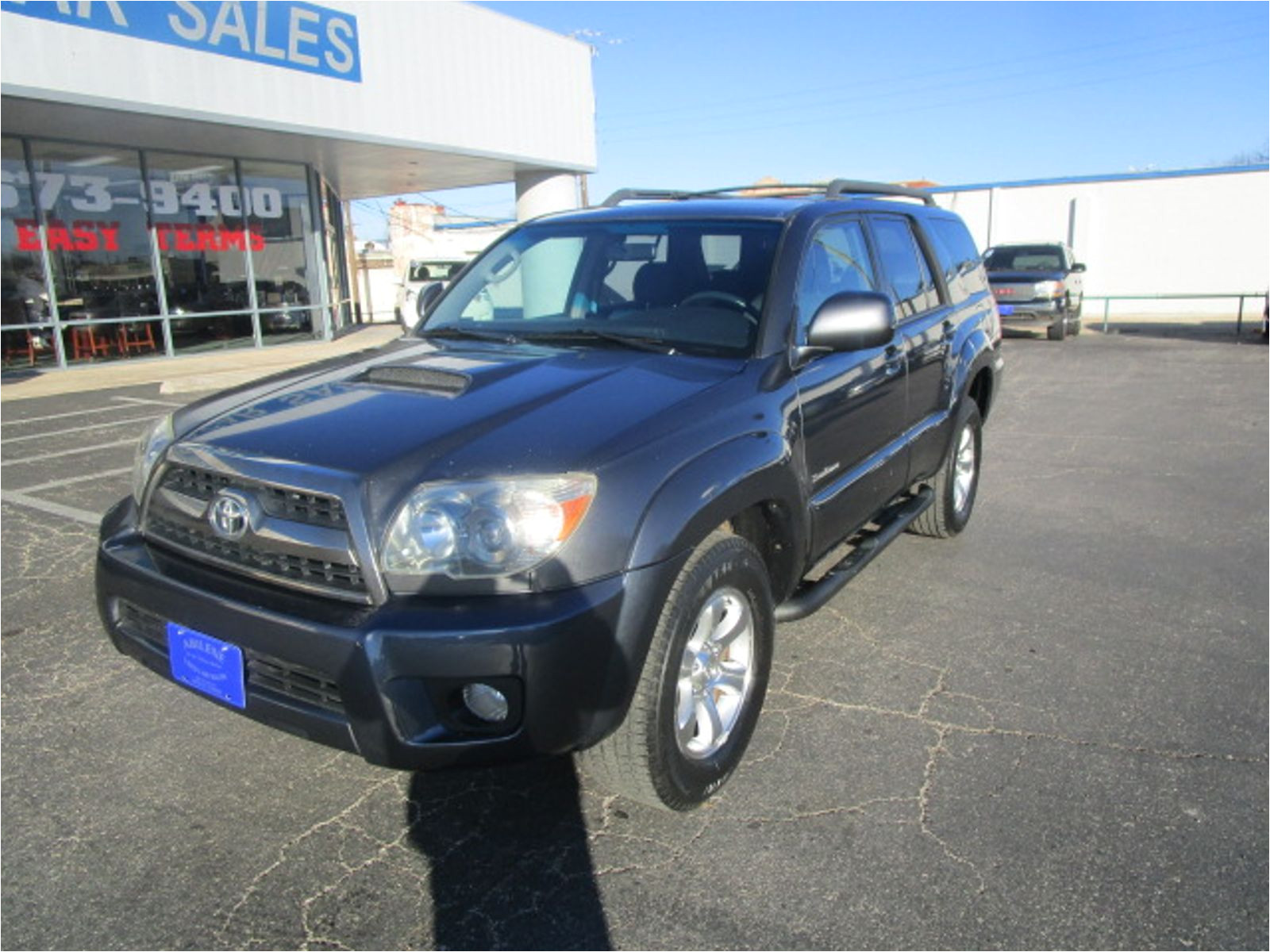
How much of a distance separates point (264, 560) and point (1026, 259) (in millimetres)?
19543

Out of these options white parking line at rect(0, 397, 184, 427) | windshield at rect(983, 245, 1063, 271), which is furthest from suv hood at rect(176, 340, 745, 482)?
windshield at rect(983, 245, 1063, 271)

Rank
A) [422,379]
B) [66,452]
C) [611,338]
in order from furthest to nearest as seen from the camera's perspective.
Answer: [66,452], [611,338], [422,379]

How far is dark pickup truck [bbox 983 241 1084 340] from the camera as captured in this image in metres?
17.6

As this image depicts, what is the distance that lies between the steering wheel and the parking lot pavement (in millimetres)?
1398

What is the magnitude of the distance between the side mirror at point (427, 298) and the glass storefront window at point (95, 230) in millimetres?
11759

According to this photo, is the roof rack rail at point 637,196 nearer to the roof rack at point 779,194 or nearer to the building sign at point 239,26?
the roof rack at point 779,194

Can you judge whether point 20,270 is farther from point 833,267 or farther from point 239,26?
point 833,267

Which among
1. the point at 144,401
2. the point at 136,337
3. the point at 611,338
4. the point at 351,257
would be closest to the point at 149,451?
the point at 611,338

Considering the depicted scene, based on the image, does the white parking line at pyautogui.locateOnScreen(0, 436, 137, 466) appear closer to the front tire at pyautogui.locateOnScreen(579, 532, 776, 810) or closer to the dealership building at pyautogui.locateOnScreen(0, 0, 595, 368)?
the dealership building at pyautogui.locateOnScreen(0, 0, 595, 368)

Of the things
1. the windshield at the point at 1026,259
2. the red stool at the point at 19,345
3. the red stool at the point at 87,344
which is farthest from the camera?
the windshield at the point at 1026,259

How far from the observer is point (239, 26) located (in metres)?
12.5

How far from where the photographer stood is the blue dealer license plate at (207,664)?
2.36 metres

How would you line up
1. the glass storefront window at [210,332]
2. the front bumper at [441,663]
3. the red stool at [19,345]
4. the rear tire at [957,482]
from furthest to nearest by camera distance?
the glass storefront window at [210,332]
the red stool at [19,345]
the rear tire at [957,482]
the front bumper at [441,663]

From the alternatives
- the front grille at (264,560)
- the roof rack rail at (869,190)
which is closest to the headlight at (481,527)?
the front grille at (264,560)
